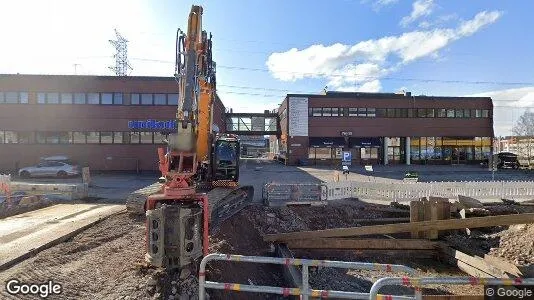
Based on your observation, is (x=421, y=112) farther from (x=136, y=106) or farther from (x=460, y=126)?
(x=136, y=106)

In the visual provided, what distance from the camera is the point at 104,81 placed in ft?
103

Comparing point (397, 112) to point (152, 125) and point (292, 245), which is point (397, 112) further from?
point (292, 245)

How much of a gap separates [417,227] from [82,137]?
97.9ft

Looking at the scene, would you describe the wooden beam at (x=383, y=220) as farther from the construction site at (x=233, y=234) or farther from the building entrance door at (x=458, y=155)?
the building entrance door at (x=458, y=155)

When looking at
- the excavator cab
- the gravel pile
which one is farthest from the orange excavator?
the gravel pile

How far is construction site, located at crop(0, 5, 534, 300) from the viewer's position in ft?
21.6

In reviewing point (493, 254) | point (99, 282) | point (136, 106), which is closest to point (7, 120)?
point (136, 106)

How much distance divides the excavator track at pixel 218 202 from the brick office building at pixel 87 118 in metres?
19.0

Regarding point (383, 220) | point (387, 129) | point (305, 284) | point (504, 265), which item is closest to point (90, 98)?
point (383, 220)

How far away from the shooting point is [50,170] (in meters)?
27.1

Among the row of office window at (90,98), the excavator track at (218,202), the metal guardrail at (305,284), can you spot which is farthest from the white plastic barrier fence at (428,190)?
the row of office window at (90,98)

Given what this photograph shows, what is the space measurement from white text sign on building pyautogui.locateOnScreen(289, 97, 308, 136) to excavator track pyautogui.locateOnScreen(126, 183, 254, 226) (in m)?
29.3

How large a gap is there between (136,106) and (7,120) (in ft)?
40.1

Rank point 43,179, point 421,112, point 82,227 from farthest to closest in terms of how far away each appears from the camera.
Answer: point 421,112 < point 43,179 < point 82,227
